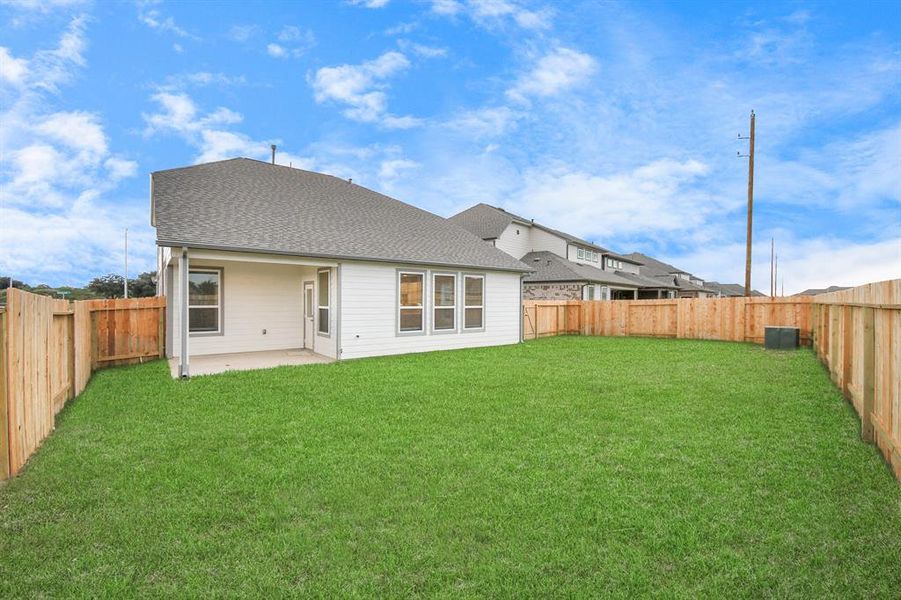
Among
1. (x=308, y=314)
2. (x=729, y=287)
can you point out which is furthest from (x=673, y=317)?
(x=729, y=287)

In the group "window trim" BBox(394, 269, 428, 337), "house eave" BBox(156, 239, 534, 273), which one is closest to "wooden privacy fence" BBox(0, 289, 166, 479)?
"house eave" BBox(156, 239, 534, 273)

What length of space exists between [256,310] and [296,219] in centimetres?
273

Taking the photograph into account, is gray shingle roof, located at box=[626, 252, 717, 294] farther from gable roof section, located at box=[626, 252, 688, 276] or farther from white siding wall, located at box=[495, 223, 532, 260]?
white siding wall, located at box=[495, 223, 532, 260]

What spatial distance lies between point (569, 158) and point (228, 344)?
17.6 meters

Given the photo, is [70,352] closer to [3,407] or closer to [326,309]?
[3,407]

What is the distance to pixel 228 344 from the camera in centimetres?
1185

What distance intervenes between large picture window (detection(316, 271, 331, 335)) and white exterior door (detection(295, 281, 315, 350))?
49 cm

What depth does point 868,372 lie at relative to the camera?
4.91 meters

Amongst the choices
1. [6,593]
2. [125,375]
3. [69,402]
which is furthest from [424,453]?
[125,375]

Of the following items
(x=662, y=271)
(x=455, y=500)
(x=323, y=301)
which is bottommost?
(x=455, y=500)

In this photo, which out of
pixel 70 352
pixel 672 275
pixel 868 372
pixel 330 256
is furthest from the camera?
pixel 672 275

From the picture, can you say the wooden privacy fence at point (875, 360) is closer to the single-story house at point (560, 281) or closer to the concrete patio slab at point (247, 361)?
the concrete patio slab at point (247, 361)

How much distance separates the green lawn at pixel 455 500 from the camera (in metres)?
2.52

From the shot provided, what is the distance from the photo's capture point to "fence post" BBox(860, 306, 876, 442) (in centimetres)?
480
